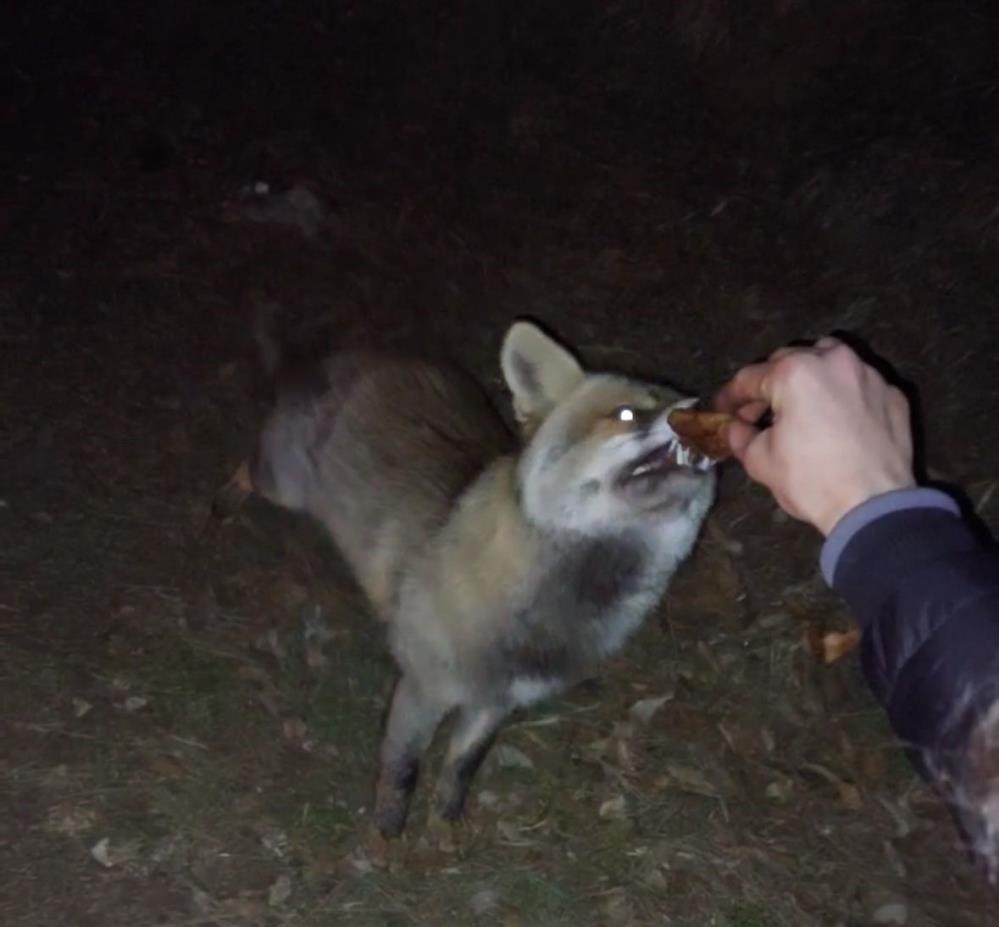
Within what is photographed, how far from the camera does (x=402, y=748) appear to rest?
379 cm

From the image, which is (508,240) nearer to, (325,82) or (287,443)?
(325,82)

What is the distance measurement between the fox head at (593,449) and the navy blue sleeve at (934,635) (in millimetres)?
1127

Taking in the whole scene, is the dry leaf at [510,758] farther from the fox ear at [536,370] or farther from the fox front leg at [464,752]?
the fox ear at [536,370]

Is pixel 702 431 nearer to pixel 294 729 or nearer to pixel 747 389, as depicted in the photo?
pixel 747 389

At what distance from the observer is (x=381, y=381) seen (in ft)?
13.9

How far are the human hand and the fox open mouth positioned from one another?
2.58 ft

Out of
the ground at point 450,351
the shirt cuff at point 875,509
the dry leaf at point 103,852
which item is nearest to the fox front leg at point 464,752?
the ground at point 450,351

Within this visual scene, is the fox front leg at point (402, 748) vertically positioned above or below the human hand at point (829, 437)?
below

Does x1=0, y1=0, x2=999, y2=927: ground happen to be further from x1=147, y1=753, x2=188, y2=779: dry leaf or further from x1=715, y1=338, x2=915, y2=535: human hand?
x1=715, y1=338, x2=915, y2=535: human hand

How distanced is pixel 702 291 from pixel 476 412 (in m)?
1.97

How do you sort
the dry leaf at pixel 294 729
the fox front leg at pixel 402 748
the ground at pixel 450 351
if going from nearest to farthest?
1. the fox front leg at pixel 402 748
2. the ground at pixel 450 351
3. the dry leaf at pixel 294 729

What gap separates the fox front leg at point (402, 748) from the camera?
372 cm

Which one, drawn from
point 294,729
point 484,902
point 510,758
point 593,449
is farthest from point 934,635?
point 294,729

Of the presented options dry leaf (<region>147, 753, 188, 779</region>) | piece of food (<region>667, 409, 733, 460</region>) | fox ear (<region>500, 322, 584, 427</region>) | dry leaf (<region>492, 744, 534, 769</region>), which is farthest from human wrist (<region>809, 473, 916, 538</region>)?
dry leaf (<region>147, 753, 188, 779</region>)
